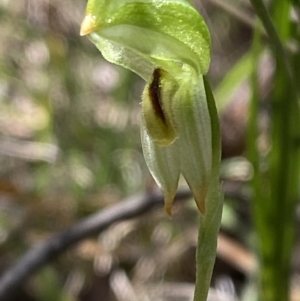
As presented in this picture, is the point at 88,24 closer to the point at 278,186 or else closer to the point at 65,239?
the point at 278,186

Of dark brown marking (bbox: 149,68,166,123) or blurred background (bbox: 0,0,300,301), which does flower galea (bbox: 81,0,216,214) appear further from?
blurred background (bbox: 0,0,300,301)

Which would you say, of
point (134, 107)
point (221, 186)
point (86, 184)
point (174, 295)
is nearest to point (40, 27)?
point (134, 107)

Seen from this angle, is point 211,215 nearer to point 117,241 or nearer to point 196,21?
point 196,21

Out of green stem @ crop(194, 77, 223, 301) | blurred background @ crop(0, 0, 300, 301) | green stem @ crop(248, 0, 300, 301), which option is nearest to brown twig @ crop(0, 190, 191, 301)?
blurred background @ crop(0, 0, 300, 301)

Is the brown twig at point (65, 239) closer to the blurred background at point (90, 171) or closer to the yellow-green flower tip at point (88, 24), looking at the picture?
the blurred background at point (90, 171)

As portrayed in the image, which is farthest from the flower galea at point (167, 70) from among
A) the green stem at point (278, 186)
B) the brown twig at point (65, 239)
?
the brown twig at point (65, 239)
